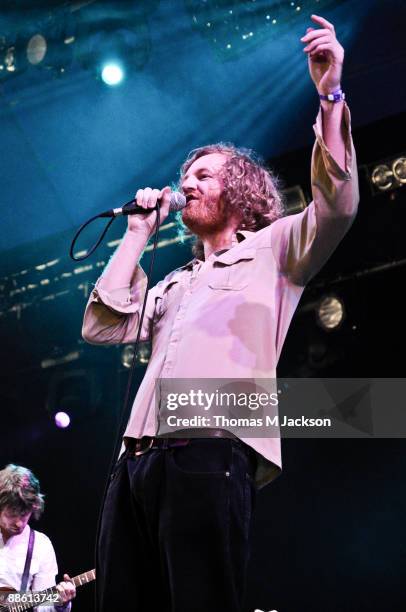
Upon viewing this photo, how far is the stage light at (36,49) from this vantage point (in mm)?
4445

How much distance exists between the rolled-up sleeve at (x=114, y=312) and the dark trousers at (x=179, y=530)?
0.37 m

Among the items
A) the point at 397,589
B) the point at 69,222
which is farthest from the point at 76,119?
the point at 397,589

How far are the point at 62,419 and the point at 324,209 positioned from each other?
445cm

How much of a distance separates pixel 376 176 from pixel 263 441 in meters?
3.52

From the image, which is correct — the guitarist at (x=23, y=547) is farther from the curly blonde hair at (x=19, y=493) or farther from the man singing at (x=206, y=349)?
the man singing at (x=206, y=349)

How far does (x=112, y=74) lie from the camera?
4559 mm

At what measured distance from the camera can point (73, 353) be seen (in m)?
5.76

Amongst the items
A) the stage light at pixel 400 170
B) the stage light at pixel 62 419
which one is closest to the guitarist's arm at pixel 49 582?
the stage light at pixel 62 419

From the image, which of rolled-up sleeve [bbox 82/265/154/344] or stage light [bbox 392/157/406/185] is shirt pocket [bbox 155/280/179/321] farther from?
stage light [bbox 392/157/406/185]

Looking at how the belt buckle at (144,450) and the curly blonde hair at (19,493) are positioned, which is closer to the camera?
the belt buckle at (144,450)

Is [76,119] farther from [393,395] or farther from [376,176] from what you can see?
[393,395]

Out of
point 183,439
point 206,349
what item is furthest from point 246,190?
point 183,439

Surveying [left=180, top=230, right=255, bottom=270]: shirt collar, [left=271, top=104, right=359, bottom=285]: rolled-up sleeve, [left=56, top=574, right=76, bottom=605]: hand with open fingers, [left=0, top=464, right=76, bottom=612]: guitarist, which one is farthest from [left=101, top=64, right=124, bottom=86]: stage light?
[left=271, top=104, right=359, bottom=285]: rolled-up sleeve

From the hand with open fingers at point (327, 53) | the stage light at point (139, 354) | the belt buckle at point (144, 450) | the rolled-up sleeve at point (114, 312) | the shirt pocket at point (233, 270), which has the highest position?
the stage light at point (139, 354)
